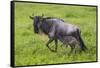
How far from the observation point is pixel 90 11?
260cm

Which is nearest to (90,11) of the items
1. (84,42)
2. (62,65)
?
(84,42)

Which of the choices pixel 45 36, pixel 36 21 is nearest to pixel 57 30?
pixel 45 36

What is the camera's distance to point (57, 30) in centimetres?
244

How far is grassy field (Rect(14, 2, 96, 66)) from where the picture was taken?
2283 millimetres

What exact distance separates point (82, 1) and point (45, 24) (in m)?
0.55

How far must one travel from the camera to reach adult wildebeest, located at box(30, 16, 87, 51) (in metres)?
2.38

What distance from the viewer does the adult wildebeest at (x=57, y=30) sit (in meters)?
2.38

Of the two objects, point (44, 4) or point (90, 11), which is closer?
point (44, 4)

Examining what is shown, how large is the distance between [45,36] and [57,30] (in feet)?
0.52

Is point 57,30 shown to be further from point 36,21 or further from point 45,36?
point 36,21

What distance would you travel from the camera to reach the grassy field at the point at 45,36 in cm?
228

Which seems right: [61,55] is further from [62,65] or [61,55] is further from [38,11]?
[38,11]

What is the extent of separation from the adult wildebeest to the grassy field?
0.05 metres

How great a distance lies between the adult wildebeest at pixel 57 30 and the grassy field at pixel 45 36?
5cm
